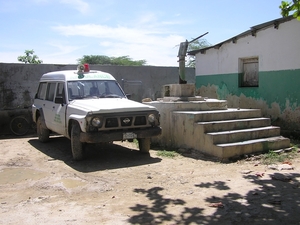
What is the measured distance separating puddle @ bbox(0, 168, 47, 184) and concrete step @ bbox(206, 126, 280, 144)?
3608mm

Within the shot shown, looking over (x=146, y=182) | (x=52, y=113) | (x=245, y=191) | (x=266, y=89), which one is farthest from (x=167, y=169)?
(x=266, y=89)

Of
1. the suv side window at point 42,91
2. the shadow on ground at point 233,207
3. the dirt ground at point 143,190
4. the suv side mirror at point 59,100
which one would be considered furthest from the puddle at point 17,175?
the suv side window at point 42,91

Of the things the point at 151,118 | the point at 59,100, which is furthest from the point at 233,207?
the point at 59,100

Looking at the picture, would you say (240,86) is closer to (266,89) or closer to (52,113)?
(266,89)

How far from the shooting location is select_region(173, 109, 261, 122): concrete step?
7.79m

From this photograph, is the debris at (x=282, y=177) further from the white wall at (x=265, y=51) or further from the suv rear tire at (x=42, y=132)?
the suv rear tire at (x=42, y=132)

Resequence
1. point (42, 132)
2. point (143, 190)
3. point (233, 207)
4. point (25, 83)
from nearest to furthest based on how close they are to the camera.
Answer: point (233, 207) → point (143, 190) → point (42, 132) → point (25, 83)

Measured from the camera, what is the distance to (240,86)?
11.7 metres

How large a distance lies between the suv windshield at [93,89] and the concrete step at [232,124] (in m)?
2.19

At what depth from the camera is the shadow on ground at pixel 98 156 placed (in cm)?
672

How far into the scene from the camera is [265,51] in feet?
34.6

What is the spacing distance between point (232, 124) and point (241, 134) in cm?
41

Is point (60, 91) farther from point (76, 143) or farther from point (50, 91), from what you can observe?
point (76, 143)

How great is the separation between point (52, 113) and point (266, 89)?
21.8ft
